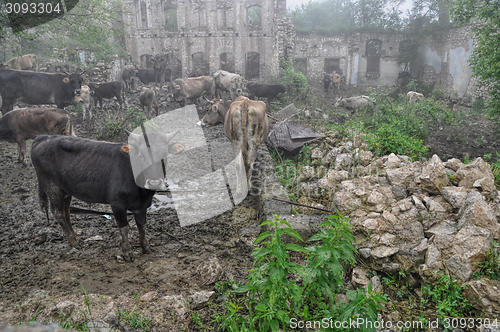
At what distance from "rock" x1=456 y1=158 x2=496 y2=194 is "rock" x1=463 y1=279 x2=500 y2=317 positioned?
141 cm

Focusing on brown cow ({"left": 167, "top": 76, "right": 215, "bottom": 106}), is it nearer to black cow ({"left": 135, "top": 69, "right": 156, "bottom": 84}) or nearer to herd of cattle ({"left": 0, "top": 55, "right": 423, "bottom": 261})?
herd of cattle ({"left": 0, "top": 55, "right": 423, "bottom": 261})

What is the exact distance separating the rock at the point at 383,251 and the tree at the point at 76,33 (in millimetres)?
8192

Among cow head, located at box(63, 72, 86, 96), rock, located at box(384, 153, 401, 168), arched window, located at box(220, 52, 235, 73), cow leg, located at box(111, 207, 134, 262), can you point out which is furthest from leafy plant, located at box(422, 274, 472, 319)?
arched window, located at box(220, 52, 235, 73)

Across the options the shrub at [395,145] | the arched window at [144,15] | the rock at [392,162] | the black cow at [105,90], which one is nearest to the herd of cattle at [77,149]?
the black cow at [105,90]

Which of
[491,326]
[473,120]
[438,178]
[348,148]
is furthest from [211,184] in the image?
[473,120]

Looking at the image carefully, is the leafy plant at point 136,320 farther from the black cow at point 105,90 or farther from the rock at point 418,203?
the black cow at point 105,90

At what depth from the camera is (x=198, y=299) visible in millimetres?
2949

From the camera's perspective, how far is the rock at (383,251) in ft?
10.9

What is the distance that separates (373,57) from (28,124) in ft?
77.4

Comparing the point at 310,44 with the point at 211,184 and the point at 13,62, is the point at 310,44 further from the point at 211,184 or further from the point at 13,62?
the point at 211,184

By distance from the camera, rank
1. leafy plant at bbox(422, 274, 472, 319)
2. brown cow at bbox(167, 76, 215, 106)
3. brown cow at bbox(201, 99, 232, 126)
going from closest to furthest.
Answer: leafy plant at bbox(422, 274, 472, 319) < brown cow at bbox(201, 99, 232, 126) < brown cow at bbox(167, 76, 215, 106)

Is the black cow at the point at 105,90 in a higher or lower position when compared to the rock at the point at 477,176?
higher

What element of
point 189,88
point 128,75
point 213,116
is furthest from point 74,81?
point 128,75

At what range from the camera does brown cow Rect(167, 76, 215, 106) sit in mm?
13734
